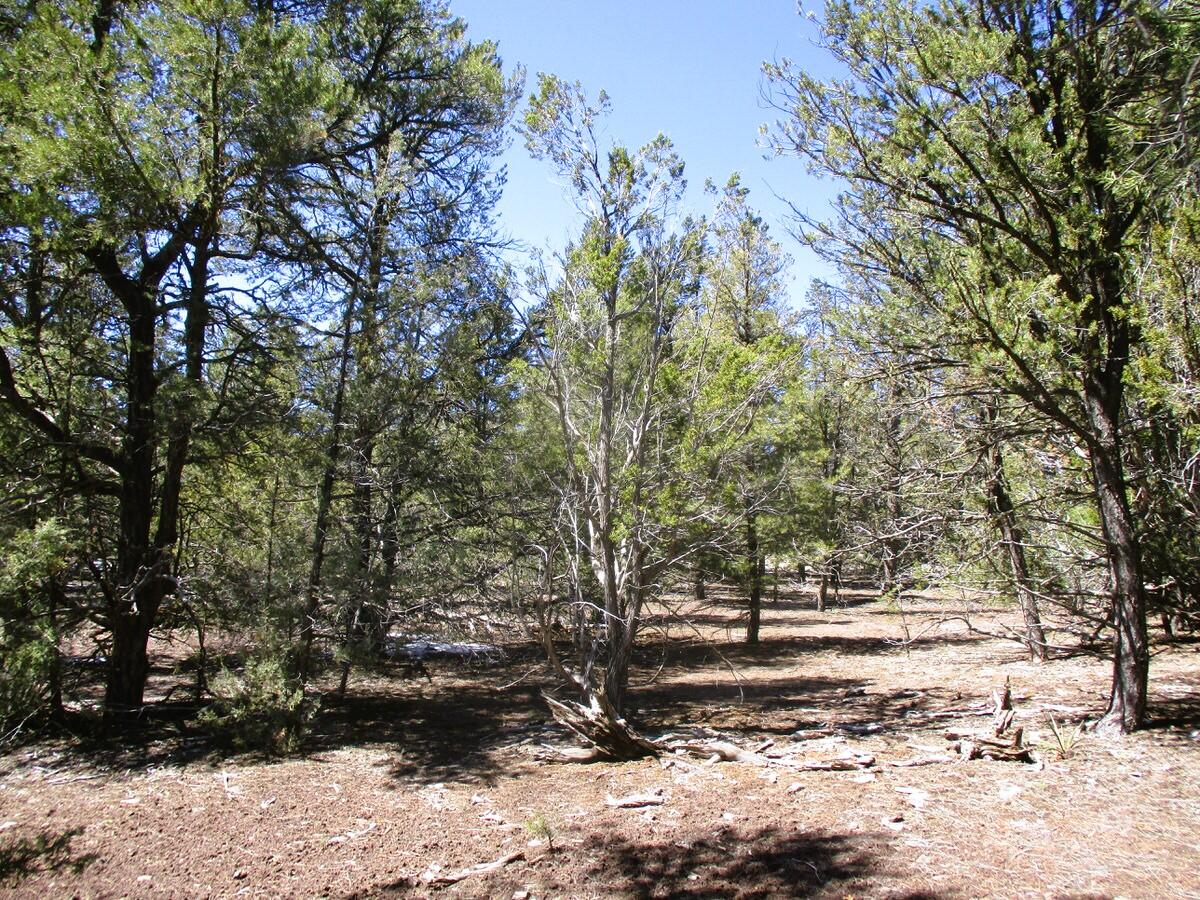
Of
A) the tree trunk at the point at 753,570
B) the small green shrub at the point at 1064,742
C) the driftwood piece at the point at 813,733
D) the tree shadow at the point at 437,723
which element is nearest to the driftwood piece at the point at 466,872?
the tree shadow at the point at 437,723

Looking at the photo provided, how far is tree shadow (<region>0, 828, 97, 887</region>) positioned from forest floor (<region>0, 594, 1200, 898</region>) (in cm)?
1

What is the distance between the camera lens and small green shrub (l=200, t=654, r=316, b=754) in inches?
254

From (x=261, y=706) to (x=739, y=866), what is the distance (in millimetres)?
4653

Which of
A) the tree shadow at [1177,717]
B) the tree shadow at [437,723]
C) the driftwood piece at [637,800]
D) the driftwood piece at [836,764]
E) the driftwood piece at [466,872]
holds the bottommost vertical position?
the tree shadow at [437,723]

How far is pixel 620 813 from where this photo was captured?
4836mm

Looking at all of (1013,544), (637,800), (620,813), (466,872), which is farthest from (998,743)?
(466,872)

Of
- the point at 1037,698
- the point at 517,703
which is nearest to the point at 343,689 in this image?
the point at 517,703

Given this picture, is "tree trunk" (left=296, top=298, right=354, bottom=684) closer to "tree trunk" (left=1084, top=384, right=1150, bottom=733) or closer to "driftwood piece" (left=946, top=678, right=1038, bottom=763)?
"driftwood piece" (left=946, top=678, right=1038, bottom=763)

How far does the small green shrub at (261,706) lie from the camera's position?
6.45 meters

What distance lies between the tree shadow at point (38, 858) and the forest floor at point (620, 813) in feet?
0.04

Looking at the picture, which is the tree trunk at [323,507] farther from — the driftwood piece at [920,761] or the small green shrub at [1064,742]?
the small green shrub at [1064,742]

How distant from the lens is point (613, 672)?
6984 mm

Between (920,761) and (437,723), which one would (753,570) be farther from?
(920,761)

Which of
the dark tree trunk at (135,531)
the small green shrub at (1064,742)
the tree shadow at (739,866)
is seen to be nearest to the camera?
the tree shadow at (739,866)
